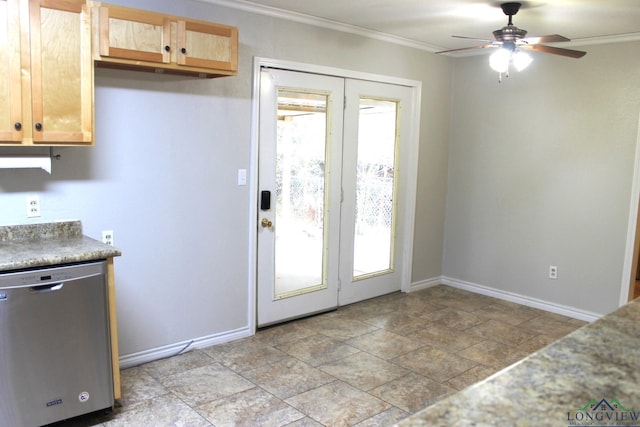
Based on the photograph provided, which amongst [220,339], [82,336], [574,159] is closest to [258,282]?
[220,339]

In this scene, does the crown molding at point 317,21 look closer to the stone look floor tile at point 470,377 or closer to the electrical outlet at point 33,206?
the electrical outlet at point 33,206

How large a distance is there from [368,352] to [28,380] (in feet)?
7.11

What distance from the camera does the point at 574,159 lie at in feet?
14.8

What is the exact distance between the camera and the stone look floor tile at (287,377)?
3145 mm

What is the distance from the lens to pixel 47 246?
2705mm

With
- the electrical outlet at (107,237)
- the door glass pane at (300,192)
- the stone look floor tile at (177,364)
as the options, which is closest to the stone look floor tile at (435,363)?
the door glass pane at (300,192)

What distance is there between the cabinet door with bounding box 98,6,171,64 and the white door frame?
2.99 ft

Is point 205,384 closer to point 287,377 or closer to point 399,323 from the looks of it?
point 287,377

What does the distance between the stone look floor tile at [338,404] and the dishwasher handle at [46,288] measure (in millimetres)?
1394

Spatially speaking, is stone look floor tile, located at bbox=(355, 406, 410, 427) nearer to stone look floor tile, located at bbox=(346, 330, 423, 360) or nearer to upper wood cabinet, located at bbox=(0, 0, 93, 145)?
stone look floor tile, located at bbox=(346, 330, 423, 360)

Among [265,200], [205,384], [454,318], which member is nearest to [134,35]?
[265,200]

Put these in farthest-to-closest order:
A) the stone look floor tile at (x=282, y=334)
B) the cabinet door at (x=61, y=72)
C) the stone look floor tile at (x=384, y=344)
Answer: the stone look floor tile at (x=282, y=334), the stone look floor tile at (x=384, y=344), the cabinet door at (x=61, y=72)

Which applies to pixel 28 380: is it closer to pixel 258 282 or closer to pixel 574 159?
pixel 258 282

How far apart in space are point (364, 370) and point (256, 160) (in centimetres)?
167
